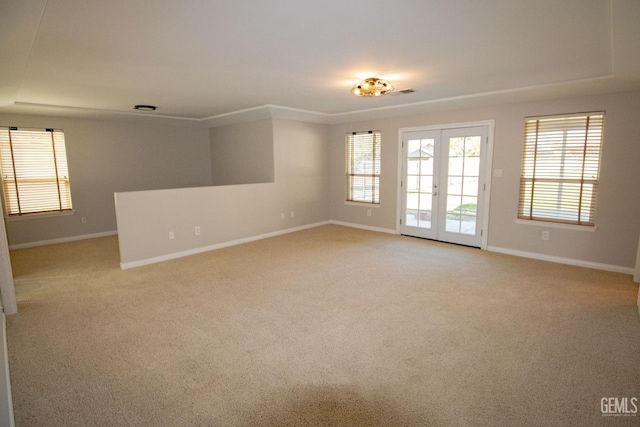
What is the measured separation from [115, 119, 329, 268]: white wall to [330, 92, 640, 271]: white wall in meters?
1.64

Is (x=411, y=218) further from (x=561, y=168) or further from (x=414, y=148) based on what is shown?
(x=561, y=168)

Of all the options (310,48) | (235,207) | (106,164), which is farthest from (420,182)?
(106,164)

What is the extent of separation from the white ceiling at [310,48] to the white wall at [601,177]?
0.42 metres

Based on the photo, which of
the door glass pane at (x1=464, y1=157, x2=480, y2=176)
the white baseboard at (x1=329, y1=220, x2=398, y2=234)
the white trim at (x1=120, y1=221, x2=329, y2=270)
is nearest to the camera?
the white trim at (x1=120, y1=221, x2=329, y2=270)

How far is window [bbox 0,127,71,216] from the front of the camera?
5.52 metres

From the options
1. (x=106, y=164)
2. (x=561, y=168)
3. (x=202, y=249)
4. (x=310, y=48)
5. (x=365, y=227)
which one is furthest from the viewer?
(x=365, y=227)

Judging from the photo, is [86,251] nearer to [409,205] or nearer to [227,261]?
[227,261]

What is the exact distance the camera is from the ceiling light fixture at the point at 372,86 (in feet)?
12.5

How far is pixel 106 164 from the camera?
646 cm

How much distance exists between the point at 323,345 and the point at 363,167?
4872 millimetres

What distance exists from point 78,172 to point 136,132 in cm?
133

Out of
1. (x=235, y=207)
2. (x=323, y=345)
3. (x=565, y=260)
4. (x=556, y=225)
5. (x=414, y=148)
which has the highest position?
(x=414, y=148)

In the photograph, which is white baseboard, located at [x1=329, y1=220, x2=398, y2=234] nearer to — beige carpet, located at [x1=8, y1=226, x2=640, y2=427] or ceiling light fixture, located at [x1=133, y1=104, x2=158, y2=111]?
beige carpet, located at [x1=8, y1=226, x2=640, y2=427]

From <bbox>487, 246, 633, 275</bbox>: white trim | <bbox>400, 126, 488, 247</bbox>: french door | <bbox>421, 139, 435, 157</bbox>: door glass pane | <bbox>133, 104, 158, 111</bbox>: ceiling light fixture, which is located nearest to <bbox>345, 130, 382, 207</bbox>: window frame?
<bbox>400, 126, 488, 247</bbox>: french door
